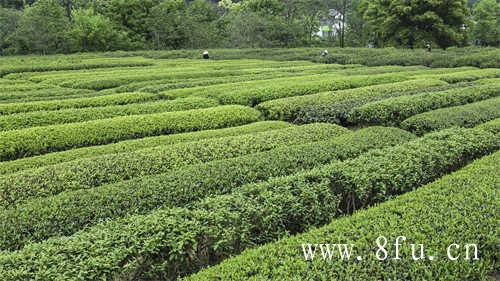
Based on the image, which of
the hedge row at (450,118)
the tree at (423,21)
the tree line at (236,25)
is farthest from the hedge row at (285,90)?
the tree line at (236,25)

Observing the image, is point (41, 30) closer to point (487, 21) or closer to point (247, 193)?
point (247, 193)

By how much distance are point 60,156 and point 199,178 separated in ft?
10.0

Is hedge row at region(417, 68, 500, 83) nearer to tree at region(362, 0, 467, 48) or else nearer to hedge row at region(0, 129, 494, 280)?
hedge row at region(0, 129, 494, 280)

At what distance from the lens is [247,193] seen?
4785 mm

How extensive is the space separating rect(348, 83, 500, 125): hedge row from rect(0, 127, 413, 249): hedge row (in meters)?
2.70

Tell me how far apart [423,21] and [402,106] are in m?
25.0

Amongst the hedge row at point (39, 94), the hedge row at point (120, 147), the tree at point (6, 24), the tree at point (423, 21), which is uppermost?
the tree at point (6, 24)

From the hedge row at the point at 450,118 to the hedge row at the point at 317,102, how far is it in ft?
6.05

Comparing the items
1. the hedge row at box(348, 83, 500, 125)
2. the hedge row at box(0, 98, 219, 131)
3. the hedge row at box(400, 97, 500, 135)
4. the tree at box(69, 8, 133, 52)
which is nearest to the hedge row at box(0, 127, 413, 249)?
the hedge row at box(400, 97, 500, 135)

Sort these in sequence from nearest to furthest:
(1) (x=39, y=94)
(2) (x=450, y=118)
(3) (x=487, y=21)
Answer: (2) (x=450, y=118), (1) (x=39, y=94), (3) (x=487, y=21)

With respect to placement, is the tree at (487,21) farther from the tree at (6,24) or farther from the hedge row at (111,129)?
the tree at (6,24)

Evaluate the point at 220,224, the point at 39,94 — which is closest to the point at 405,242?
the point at 220,224

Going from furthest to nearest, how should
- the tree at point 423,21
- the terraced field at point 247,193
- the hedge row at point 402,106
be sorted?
the tree at point 423,21 → the hedge row at point 402,106 → the terraced field at point 247,193

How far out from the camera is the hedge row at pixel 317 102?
33.5 ft
